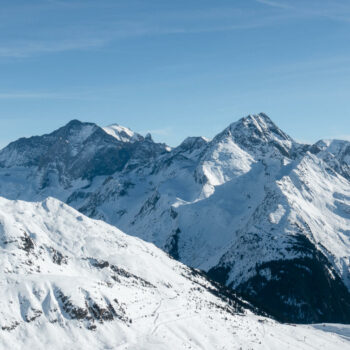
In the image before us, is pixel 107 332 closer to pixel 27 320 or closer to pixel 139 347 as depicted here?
pixel 139 347

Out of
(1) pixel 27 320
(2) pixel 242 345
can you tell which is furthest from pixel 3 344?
(2) pixel 242 345

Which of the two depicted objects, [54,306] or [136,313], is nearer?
[54,306]

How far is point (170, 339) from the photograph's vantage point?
186250 millimetres

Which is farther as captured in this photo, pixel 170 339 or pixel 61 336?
pixel 170 339

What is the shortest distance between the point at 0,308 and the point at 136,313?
47.8 m

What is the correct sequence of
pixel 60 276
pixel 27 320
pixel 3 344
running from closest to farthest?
pixel 3 344 → pixel 27 320 → pixel 60 276

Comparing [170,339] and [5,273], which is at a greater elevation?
[5,273]

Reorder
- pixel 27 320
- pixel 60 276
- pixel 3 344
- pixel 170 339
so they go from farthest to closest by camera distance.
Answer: pixel 60 276 < pixel 170 339 < pixel 27 320 < pixel 3 344

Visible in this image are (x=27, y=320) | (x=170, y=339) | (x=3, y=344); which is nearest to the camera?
(x=3, y=344)

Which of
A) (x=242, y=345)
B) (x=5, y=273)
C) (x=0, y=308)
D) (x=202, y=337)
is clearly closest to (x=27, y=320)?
(x=0, y=308)

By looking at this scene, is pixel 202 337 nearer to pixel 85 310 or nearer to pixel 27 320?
pixel 85 310

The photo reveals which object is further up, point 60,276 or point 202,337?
point 60,276

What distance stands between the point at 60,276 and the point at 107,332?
99.2 feet

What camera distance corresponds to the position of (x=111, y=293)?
200 meters
